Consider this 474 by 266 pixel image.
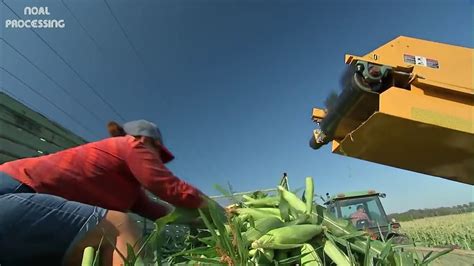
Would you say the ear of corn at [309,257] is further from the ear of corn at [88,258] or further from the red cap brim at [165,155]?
the red cap brim at [165,155]

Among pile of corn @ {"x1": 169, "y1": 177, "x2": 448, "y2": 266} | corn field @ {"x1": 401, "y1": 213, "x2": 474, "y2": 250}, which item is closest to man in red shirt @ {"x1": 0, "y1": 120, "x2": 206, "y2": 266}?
pile of corn @ {"x1": 169, "y1": 177, "x2": 448, "y2": 266}

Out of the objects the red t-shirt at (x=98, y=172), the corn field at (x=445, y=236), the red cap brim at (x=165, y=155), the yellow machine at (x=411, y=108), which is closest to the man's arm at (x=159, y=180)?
the red t-shirt at (x=98, y=172)

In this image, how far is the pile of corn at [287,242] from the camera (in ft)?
4.09

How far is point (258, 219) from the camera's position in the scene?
1514mm

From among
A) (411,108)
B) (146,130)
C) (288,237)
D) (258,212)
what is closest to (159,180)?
(146,130)

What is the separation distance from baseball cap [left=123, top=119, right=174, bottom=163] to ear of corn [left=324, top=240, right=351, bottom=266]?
2.62ft

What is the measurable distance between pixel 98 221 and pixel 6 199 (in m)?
0.35

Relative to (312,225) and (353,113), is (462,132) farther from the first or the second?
(312,225)

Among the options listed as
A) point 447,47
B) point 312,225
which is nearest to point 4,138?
point 312,225

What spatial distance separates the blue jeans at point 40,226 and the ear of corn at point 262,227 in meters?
0.50

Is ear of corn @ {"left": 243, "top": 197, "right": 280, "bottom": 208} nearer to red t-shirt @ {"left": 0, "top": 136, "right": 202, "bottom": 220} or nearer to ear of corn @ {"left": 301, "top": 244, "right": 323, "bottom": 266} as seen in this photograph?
red t-shirt @ {"left": 0, "top": 136, "right": 202, "bottom": 220}

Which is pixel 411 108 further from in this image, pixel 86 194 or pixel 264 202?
pixel 86 194

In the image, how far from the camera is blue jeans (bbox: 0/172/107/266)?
1.45m

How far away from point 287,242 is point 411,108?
2.63 meters
